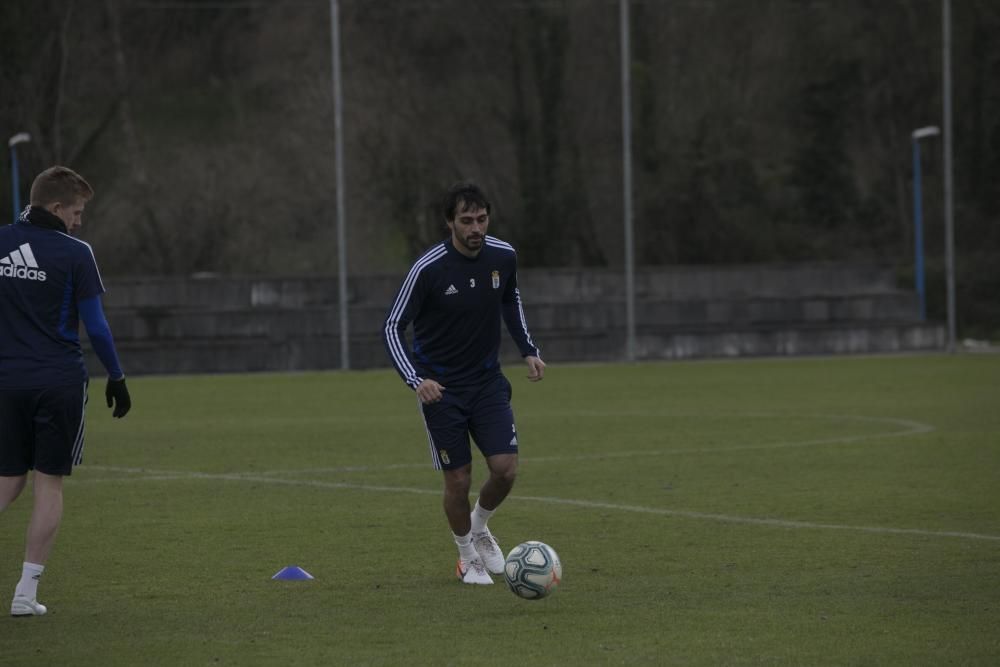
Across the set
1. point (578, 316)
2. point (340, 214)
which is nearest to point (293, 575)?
point (340, 214)

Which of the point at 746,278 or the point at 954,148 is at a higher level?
the point at 954,148

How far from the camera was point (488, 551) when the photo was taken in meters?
9.00

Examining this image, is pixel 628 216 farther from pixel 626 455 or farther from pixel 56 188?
pixel 56 188

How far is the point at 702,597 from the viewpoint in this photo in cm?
809

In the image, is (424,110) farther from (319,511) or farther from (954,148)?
(319,511)

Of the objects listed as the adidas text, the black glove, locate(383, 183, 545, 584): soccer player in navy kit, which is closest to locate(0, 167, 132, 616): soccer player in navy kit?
the adidas text

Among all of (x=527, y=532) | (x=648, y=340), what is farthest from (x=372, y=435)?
(x=648, y=340)

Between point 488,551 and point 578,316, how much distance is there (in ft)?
94.5

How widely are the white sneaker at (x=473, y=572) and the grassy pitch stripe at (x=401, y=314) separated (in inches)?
43.6

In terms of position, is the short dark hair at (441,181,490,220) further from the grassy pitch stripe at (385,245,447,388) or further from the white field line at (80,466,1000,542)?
the white field line at (80,466,1000,542)

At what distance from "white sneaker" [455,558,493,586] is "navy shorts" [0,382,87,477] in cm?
228

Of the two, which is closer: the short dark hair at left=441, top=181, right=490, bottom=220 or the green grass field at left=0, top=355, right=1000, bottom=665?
the green grass field at left=0, top=355, right=1000, bottom=665

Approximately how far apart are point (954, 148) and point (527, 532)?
123 ft

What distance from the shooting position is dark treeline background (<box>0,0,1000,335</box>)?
41594 mm
